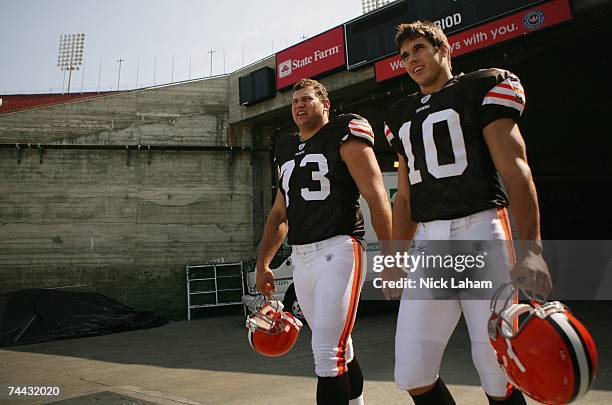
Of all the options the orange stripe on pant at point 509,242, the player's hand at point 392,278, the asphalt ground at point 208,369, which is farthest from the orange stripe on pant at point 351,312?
the asphalt ground at point 208,369

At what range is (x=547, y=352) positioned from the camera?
1.53 metres

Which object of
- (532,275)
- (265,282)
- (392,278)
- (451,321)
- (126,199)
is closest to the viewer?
(532,275)

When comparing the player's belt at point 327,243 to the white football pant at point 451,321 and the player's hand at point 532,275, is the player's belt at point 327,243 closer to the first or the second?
the white football pant at point 451,321

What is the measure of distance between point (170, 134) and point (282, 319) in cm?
1177

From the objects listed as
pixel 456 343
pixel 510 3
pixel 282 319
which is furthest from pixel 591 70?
pixel 282 319

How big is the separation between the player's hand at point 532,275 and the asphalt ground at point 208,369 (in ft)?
7.72

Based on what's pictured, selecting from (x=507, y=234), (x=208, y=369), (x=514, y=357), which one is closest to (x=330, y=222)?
(x=507, y=234)

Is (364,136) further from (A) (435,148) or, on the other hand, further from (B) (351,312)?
(B) (351,312)

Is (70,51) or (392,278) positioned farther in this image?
(70,51)

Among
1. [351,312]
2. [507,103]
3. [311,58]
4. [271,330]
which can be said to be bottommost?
[271,330]

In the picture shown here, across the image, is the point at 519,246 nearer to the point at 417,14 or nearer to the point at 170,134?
the point at 417,14

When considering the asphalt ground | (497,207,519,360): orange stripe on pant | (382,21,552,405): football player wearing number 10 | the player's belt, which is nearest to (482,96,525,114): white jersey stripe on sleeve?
(382,21,552,405): football player wearing number 10

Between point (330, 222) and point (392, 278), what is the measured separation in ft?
1.66

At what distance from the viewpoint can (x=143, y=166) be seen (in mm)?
13172
